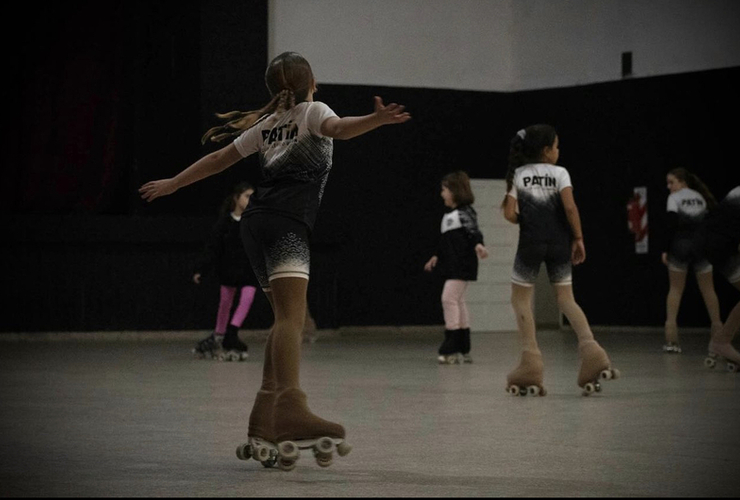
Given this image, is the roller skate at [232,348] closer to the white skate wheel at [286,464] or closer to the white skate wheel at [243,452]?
the white skate wheel at [243,452]

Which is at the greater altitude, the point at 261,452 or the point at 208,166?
the point at 208,166

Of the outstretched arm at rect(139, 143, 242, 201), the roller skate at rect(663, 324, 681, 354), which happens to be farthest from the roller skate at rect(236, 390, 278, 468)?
the roller skate at rect(663, 324, 681, 354)

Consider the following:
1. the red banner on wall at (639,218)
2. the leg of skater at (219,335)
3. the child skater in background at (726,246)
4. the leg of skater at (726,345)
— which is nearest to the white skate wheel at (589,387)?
the leg of skater at (726,345)

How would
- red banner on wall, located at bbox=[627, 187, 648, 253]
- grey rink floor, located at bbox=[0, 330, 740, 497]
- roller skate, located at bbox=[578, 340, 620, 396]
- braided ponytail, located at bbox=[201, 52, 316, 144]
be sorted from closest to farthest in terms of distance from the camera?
grey rink floor, located at bbox=[0, 330, 740, 497], braided ponytail, located at bbox=[201, 52, 316, 144], roller skate, located at bbox=[578, 340, 620, 396], red banner on wall, located at bbox=[627, 187, 648, 253]

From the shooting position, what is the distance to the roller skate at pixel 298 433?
248 inches

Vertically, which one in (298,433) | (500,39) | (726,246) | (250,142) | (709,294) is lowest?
(298,433)

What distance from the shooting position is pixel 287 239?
6414 millimetres

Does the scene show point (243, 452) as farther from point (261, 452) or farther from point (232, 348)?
point (232, 348)

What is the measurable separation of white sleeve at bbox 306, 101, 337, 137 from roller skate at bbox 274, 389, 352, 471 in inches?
51.4

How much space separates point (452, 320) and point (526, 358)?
3793 mm

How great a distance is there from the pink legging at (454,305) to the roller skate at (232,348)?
2426 mm

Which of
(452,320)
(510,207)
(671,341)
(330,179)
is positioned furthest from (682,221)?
(330,179)

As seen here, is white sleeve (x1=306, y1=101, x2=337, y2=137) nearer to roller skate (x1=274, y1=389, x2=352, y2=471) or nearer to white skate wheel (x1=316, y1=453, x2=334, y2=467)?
roller skate (x1=274, y1=389, x2=352, y2=471)

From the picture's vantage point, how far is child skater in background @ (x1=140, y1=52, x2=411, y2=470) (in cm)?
632
